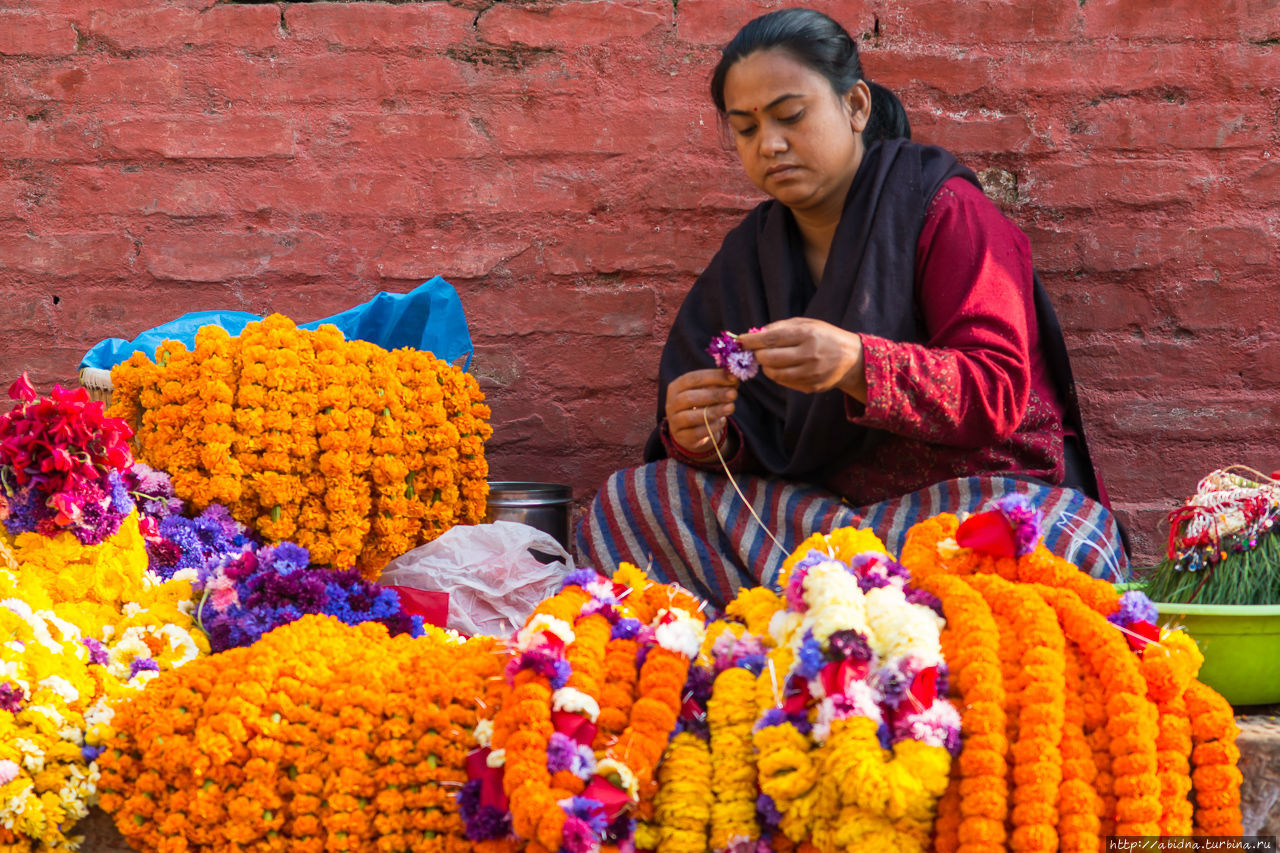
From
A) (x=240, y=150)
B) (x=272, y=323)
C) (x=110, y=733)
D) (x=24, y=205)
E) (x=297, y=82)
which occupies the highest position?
(x=297, y=82)

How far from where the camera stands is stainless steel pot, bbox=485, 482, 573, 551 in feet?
A: 9.28

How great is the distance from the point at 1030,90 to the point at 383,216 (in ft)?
5.94

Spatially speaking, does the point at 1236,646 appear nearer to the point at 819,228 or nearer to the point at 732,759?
the point at 732,759

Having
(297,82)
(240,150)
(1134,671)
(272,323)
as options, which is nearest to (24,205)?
(240,150)

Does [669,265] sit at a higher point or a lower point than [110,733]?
higher

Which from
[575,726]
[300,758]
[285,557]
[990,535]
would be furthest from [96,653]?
[990,535]

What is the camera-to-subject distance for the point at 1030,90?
3.02 metres

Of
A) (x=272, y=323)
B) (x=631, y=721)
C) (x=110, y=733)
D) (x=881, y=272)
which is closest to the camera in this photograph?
(x=631, y=721)

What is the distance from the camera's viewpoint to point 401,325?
288 centimetres

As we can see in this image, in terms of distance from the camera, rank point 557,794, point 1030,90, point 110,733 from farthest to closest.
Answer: point 1030,90
point 110,733
point 557,794

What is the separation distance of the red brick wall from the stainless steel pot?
289 millimetres

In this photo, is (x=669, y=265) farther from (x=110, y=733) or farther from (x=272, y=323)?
(x=110, y=733)

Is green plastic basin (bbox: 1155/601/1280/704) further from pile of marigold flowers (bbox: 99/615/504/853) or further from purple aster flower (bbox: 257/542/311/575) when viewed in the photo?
purple aster flower (bbox: 257/542/311/575)

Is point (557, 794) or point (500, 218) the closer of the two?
point (557, 794)
